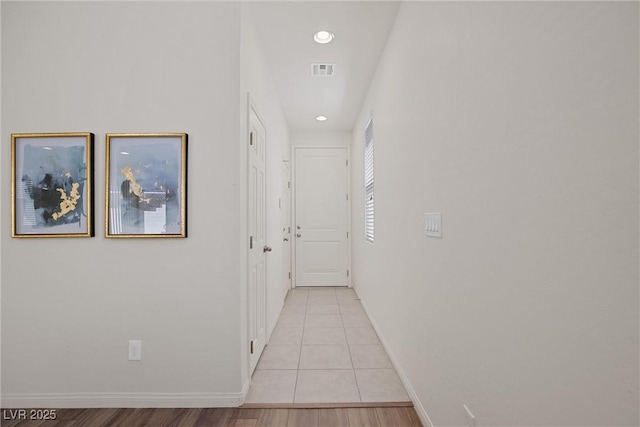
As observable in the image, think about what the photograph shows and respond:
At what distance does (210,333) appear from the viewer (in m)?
1.91

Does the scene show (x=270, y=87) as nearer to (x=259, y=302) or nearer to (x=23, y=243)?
(x=259, y=302)

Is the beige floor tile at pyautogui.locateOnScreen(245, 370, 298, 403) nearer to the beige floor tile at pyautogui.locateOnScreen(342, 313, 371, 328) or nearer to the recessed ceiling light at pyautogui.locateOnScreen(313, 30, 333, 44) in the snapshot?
the beige floor tile at pyautogui.locateOnScreen(342, 313, 371, 328)

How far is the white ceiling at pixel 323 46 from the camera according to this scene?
2191mm

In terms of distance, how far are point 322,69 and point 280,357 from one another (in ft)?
8.90

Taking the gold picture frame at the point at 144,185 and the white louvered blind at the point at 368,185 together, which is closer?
the gold picture frame at the point at 144,185

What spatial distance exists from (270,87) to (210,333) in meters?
2.41

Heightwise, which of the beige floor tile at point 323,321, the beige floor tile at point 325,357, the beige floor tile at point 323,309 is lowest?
the beige floor tile at point 323,309

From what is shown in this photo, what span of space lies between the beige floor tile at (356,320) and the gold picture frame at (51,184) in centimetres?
250

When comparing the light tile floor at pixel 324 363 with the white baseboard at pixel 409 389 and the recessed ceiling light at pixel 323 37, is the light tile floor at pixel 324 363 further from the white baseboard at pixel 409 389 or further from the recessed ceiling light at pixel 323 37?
the recessed ceiling light at pixel 323 37

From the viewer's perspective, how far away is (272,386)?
2.10 metres

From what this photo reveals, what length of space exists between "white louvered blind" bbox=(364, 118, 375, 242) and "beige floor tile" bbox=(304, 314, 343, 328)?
99cm

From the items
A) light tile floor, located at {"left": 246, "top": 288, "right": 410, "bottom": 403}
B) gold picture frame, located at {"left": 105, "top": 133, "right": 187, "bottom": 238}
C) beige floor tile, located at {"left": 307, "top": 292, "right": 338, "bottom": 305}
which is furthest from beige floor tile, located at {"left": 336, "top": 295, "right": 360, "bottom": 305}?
gold picture frame, located at {"left": 105, "top": 133, "right": 187, "bottom": 238}

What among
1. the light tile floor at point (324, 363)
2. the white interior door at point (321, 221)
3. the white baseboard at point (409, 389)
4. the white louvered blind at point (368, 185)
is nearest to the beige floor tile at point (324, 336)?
the light tile floor at point (324, 363)

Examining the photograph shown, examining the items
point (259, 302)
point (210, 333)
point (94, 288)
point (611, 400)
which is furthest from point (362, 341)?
point (611, 400)
